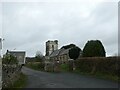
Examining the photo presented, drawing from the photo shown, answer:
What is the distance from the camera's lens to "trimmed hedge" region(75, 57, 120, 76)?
2872 centimetres

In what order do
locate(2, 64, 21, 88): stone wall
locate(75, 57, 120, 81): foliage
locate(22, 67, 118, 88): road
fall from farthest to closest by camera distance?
locate(75, 57, 120, 81): foliage < locate(22, 67, 118, 88): road < locate(2, 64, 21, 88): stone wall

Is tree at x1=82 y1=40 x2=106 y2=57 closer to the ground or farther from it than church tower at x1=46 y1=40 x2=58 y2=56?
closer to the ground

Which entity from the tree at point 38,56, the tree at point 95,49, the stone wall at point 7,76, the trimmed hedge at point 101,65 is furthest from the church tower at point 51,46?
the stone wall at point 7,76

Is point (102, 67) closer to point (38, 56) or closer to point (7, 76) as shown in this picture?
point (7, 76)

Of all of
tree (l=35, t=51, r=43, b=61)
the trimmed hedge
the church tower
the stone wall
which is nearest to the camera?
the stone wall

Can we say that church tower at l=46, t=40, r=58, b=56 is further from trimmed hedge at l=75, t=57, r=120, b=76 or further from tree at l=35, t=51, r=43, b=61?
trimmed hedge at l=75, t=57, r=120, b=76

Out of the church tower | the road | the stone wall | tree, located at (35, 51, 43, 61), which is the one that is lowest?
the road

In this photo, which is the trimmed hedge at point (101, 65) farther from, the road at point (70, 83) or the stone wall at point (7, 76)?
the stone wall at point (7, 76)

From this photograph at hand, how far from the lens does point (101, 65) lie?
108 ft

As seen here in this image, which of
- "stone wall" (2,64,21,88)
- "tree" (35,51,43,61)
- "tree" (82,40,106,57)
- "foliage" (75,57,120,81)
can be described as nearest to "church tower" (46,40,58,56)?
"tree" (35,51,43,61)

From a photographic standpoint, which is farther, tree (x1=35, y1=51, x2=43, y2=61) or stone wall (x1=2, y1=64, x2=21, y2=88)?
tree (x1=35, y1=51, x2=43, y2=61)

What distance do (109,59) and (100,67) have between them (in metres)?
2.89

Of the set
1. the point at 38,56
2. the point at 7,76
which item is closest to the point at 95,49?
the point at 7,76

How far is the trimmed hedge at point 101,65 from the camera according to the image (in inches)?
1131
